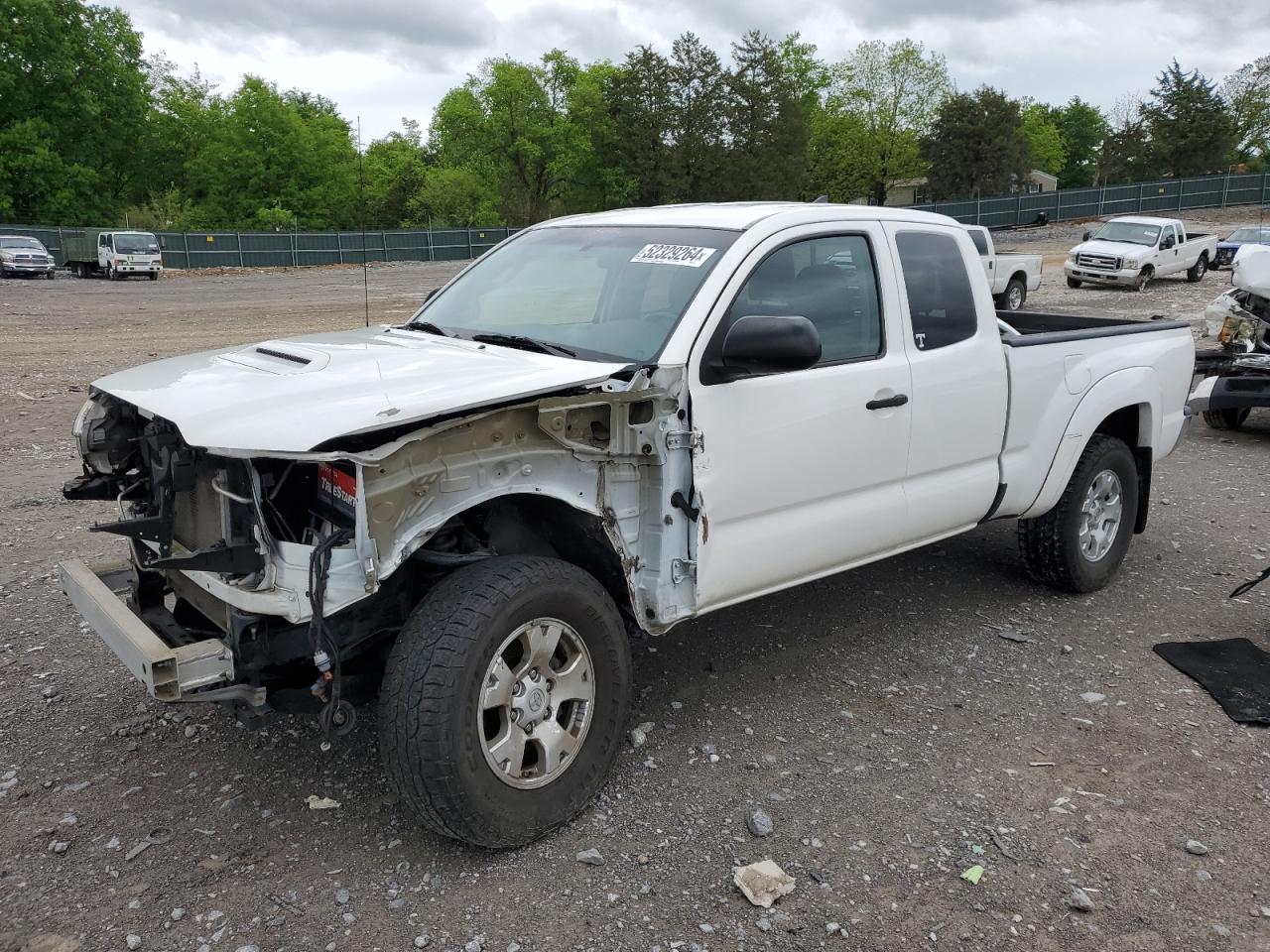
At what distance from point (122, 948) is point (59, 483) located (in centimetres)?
573

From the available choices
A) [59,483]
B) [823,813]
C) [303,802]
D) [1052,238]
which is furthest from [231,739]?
[1052,238]

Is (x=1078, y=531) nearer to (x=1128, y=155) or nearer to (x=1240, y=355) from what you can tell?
(x=1240, y=355)

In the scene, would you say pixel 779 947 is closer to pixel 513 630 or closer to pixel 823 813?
pixel 823 813

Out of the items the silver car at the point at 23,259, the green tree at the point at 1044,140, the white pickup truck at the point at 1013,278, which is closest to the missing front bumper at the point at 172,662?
the white pickup truck at the point at 1013,278

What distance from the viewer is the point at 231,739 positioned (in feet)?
13.4

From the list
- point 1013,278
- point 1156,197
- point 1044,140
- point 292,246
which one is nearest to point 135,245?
point 292,246

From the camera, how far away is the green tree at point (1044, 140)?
91.6 m

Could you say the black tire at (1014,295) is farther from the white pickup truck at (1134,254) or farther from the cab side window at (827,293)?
the cab side window at (827,293)

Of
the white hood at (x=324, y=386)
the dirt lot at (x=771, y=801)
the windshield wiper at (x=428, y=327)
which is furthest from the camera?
the windshield wiper at (x=428, y=327)

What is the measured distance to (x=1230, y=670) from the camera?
4.76 meters

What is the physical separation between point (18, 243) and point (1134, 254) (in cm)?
3470

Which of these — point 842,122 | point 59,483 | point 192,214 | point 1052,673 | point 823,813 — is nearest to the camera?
point 823,813

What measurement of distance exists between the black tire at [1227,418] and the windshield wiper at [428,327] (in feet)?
30.0

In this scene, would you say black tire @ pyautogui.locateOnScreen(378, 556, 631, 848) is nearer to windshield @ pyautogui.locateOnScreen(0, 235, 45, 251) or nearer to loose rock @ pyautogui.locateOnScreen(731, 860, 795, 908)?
loose rock @ pyautogui.locateOnScreen(731, 860, 795, 908)
